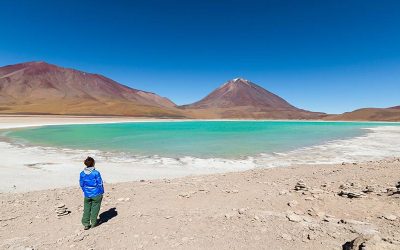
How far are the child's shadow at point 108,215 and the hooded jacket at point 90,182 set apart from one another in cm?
64

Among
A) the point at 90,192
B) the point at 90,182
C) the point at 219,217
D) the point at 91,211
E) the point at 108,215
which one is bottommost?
the point at 108,215

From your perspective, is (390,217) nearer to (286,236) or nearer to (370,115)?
(286,236)

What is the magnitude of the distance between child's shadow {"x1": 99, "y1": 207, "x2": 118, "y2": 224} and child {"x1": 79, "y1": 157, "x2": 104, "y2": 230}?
0.30 metres

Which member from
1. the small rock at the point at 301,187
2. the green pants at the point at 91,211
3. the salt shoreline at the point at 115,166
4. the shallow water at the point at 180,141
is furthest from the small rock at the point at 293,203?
the shallow water at the point at 180,141

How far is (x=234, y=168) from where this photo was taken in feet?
42.5

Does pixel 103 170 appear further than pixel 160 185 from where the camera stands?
Yes

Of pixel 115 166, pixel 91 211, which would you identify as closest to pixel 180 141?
pixel 115 166

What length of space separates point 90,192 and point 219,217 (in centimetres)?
250

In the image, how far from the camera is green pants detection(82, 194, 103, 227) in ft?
18.2

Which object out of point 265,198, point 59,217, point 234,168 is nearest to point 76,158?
point 234,168

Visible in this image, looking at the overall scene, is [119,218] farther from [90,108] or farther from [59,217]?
[90,108]

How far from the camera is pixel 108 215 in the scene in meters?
6.21

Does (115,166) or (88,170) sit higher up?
(88,170)

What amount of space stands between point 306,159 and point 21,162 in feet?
45.8
